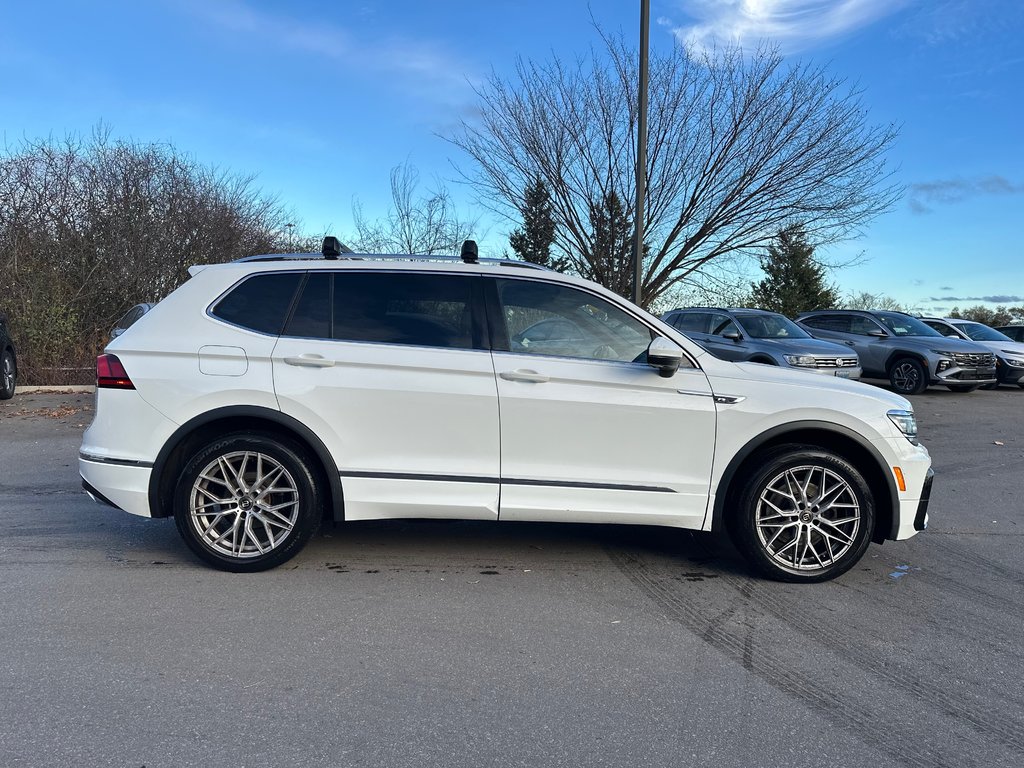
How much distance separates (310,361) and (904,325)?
15016 mm

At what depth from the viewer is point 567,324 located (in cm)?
443

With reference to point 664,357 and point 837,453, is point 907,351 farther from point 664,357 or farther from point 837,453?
point 664,357

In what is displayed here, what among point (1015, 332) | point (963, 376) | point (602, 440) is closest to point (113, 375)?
point (602, 440)

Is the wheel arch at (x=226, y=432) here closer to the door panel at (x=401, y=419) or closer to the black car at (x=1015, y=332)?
the door panel at (x=401, y=419)

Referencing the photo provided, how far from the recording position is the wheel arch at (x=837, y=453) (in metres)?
4.24

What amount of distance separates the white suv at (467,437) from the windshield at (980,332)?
50.8 feet

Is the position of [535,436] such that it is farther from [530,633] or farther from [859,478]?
[859,478]

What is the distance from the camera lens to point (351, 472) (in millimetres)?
4234

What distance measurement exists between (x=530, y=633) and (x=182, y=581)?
6.75 feet

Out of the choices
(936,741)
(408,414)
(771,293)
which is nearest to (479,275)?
(408,414)

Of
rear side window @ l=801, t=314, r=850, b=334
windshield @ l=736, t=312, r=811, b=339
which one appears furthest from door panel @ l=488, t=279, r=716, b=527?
rear side window @ l=801, t=314, r=850, b=334

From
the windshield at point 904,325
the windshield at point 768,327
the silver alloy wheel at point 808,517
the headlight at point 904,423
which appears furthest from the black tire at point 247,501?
the windshield at point 904,325

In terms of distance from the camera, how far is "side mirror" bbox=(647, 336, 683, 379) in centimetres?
415

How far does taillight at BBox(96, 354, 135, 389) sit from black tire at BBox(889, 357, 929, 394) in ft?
47.7
